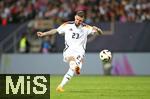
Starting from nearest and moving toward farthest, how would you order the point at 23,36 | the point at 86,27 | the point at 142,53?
the point at 86,27, the point at 142,53, the point at 23,36

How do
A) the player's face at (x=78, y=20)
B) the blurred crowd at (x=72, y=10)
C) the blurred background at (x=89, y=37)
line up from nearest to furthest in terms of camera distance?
the player's face at (x=78, y=20)
the blurred background at (x=89, y=37)
the blurred crowd at (x=72, y=10)

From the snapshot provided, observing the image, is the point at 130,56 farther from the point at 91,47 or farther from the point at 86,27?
the point at 86,27

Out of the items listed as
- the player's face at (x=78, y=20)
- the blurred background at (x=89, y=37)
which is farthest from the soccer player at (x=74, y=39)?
the blurred background at (x=89, y=37)

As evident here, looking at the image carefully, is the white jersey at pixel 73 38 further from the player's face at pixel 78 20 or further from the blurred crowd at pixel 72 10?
the blurred crowd at pixel 72 10

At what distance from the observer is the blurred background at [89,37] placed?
112ft

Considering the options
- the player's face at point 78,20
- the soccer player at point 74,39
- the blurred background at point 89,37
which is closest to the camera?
the player's face at point 78,20

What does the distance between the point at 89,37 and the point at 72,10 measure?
2.04 m

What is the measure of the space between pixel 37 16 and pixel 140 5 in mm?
6626

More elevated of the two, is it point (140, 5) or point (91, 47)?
point (140, 5)

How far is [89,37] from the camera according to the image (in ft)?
114

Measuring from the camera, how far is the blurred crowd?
34.2 meters

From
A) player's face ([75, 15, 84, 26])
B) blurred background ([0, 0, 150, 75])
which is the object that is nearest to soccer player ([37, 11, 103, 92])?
player's face ([75, 15, 84, 26])

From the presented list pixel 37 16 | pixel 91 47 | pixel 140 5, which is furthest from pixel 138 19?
pixel 37 16

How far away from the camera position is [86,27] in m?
20.2
